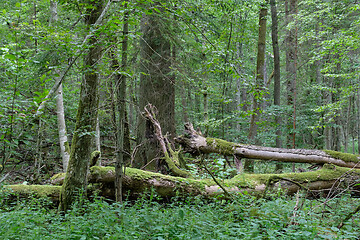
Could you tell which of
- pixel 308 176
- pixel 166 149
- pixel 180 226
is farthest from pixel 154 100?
pixel 180 226

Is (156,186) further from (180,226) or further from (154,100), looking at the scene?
(154,100)

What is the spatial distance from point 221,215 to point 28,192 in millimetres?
4123

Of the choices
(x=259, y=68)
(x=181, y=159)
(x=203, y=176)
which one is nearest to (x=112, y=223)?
(x=203, y=176)

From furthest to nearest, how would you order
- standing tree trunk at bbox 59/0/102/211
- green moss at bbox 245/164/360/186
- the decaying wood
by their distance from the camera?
the decaying wood < green moss at bbox 245/164/360/186 < standing tree trunk at bbox 59/0/102/211

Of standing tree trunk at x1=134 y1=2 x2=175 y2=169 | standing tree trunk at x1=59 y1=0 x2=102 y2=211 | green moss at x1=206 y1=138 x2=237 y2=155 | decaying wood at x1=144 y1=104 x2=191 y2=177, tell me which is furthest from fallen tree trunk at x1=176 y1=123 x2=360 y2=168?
standing tree trunk at x1=59 y1=0 x2=102 y2=211

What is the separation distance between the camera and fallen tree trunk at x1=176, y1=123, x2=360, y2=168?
6.63 meters

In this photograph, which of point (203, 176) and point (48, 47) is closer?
point (48, 47)

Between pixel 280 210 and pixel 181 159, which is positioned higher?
pixel 181 159

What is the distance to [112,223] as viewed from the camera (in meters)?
3.57

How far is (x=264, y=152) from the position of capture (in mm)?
6906

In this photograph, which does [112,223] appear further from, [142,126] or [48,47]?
[142,126]

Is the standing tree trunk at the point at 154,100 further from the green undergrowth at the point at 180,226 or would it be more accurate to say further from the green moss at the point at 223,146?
the green undergrowth at the point at 180,226

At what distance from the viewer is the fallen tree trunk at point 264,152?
6629 millimetres

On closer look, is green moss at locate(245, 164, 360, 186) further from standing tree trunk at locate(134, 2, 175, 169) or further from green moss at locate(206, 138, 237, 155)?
standing tree trunk at locate(134, 2, 175, 169)
